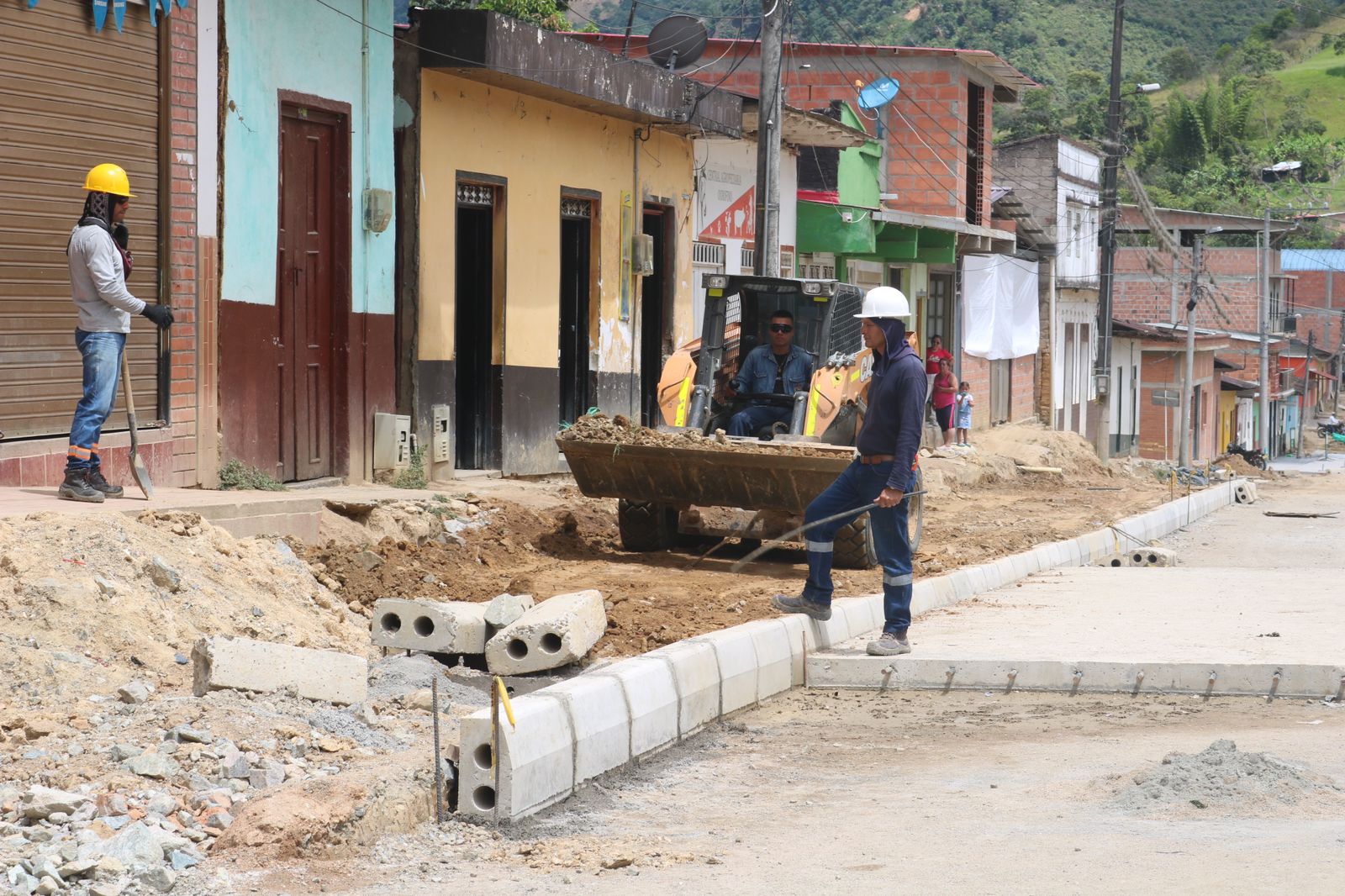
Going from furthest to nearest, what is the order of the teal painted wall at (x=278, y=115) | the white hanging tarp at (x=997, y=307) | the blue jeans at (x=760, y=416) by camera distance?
the white hanging tarp at (x=997, y=307) → the blue jeans at (x=760, y=416) → the teal painted wall at (x=278, y=115)

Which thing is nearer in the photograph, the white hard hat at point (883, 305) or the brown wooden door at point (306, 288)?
the white hard hat at point (883, 305)

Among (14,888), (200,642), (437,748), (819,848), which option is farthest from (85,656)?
(819,848)

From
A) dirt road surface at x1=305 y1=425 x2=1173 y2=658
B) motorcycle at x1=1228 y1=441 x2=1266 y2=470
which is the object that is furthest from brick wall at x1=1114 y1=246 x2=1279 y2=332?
dirt road surface at x1=305 y1=425 x2=1173 y2=658

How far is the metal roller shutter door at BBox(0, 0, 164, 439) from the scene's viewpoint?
1071 cm

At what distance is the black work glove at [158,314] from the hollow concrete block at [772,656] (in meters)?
4.16

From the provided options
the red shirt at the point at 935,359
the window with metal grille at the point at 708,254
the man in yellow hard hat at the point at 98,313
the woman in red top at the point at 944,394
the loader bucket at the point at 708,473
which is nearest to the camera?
the man in yellow hard hat at the point at 98,313

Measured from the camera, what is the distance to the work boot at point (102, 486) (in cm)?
1009

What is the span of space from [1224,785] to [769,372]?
7877 mm

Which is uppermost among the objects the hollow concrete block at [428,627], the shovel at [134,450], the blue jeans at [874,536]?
the shovel at [134,450]

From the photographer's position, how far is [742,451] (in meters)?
12.3

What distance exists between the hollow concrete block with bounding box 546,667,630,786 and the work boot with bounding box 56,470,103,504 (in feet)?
13.2

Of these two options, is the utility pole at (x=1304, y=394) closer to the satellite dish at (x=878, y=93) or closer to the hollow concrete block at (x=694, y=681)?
the satellite dish at (x=878, y=93)

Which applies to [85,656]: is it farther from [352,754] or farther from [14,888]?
[14,888]

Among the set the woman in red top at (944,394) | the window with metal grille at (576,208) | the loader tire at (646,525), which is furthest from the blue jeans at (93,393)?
the woman in red top at (944,394)
